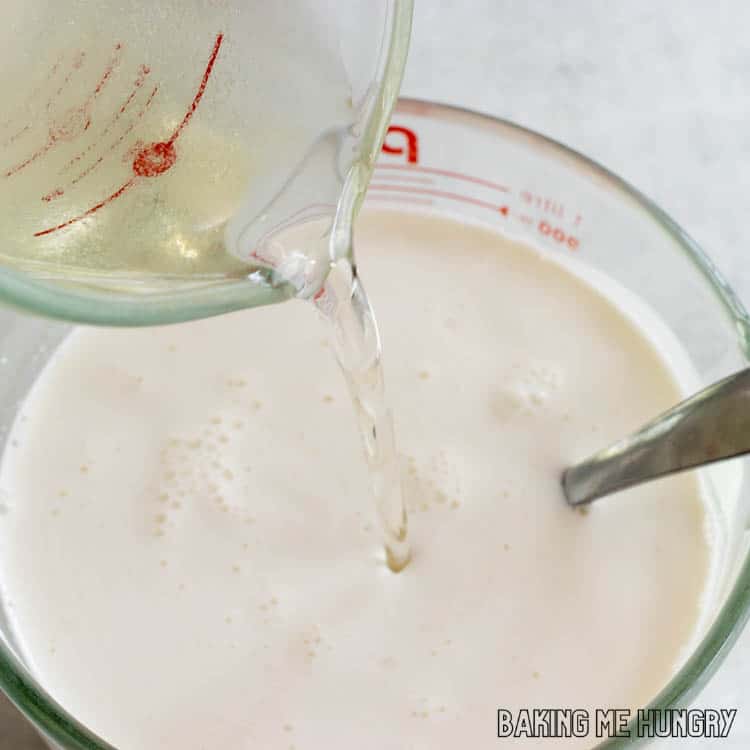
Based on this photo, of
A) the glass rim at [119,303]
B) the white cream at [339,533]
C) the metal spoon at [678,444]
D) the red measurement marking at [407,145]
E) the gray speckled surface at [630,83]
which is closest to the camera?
the glass rim at [119,303]

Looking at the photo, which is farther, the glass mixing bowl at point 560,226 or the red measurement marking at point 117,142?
the glass mixing bowl at point 560,226

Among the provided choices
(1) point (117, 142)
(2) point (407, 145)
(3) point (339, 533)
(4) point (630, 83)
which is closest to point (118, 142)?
(1) point (117, 142)

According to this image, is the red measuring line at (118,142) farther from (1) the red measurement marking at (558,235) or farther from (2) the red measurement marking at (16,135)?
(1) the red measurement marking at (558,235)

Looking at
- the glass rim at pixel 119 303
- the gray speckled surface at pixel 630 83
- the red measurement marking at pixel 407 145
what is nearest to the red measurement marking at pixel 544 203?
the red measurement marking at pixel 407 145

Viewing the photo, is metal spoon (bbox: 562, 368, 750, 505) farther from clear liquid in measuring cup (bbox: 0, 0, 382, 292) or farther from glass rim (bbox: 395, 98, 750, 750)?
clear liquid in measuring cup (bbox: 0, 0, 382, 292)

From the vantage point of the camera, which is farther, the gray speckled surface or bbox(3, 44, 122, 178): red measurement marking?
the gray speckled surface

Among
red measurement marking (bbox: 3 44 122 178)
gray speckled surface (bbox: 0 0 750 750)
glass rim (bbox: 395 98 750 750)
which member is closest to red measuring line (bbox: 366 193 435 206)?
glass rim (bbox: 395 98 750 750)

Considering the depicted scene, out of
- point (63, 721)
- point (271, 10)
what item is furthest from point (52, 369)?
point (271, 10)
